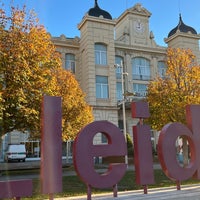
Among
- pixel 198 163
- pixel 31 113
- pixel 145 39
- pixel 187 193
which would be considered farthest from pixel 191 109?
pixel 145 39

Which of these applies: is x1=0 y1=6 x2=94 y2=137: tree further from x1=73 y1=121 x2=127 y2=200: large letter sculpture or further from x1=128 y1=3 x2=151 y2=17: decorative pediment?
x1=128 y1=3 x2=151 y2=17: decorative pediment

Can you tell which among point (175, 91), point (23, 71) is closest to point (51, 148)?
point (23, 71)

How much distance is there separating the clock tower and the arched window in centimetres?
641

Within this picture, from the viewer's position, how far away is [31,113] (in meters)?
14.1

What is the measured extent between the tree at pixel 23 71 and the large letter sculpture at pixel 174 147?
6327 millimetres

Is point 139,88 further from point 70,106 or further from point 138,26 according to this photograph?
point 70,106

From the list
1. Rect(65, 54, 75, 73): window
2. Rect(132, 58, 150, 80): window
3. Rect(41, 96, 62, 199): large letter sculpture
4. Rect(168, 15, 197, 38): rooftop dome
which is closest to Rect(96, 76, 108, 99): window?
Rect(65, 54, 75, 73): window

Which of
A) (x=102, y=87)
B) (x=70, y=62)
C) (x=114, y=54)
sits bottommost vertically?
(x=102, y=87)

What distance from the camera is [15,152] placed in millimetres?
29703

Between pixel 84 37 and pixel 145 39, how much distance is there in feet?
26.3

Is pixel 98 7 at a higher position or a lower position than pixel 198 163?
higher

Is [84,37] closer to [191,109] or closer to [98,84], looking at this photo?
[98,84]

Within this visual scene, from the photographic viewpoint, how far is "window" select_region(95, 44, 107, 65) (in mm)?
31609

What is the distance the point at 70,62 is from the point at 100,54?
139 inches
